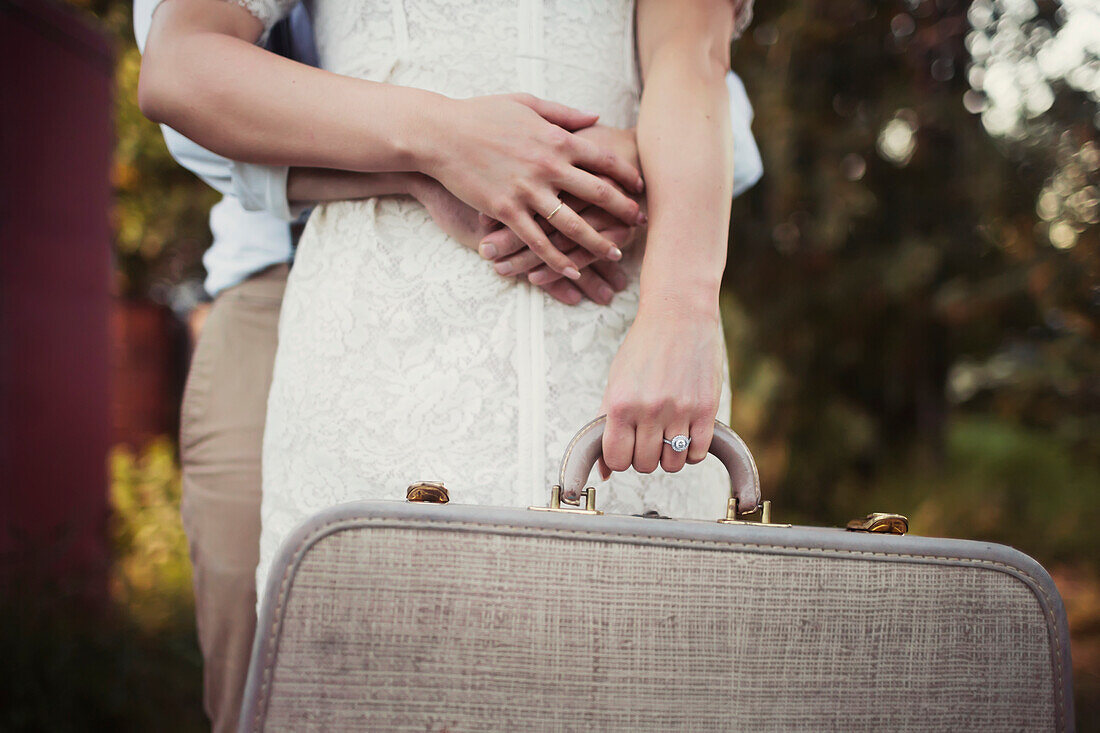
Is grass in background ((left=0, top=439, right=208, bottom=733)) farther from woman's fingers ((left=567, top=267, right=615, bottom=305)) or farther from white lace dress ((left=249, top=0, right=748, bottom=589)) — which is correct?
woman's fingers ((left=567, top=267, right=615, bottom=305))

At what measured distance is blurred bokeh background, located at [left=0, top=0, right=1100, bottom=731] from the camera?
3.16 meters

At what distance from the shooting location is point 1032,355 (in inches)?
151

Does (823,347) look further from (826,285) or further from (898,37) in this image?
(898,37)

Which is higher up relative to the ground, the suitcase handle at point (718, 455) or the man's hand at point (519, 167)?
the man's hand at point (519, 167)

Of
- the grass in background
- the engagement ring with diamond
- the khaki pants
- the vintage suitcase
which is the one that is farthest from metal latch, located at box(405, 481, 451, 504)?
the grass in background

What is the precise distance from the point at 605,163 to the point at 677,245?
14 cm

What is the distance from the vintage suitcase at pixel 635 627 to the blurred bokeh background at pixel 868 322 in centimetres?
284

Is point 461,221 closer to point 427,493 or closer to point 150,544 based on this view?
point 427,493

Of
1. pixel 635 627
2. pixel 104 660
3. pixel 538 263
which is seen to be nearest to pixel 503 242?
pixel 538 263

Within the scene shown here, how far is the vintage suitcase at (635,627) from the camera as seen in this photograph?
0.77m

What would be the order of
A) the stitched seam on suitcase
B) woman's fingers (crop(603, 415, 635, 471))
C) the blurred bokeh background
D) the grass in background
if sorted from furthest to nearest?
1. the blurred bokeh background
2. the grass in background
3. woman's fingers (crop(603, 415, 635, 471))
4. the stitched seam on suitcase

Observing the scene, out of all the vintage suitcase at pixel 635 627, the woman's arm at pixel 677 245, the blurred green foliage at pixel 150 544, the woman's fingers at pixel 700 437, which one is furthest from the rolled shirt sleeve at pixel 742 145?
the blurred green foliage at pixel 150 544

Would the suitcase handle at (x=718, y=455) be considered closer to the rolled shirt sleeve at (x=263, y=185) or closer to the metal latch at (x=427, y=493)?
the metal latch at (x=427, y=493)

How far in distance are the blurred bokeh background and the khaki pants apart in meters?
2.22
